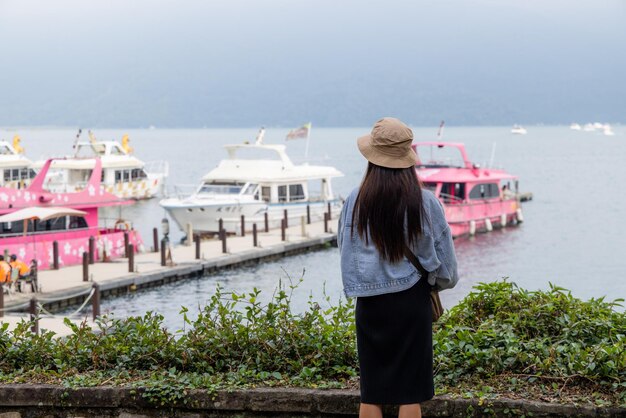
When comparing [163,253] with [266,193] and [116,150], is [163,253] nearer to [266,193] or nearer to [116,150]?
[266,193]

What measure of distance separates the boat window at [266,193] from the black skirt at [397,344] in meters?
36.5

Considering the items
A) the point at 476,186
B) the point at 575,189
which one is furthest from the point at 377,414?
the point at 575,189

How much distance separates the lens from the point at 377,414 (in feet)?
17.4

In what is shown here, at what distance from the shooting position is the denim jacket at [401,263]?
509cm

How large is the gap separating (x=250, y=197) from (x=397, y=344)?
34.9 metres

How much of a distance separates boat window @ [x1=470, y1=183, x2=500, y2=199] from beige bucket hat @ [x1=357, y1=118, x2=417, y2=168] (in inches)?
1486

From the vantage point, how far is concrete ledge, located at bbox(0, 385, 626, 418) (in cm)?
570

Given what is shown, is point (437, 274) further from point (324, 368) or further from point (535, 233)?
point (535, 233)

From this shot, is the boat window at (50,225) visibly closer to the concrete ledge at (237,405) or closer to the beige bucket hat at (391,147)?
the concrete ledge at (237,405)

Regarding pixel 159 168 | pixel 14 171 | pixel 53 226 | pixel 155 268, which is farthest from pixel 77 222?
pixel 159 168

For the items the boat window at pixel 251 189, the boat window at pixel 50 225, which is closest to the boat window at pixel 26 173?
the boat window at pixel 251 189

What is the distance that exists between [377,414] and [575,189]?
84133 millimetres

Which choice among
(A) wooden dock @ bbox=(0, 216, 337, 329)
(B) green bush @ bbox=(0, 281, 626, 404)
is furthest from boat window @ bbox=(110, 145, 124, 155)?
(B) green bush @ bbox=(0, 281, 626, 404)

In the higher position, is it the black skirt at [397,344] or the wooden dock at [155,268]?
the black skirt at [397,344]
